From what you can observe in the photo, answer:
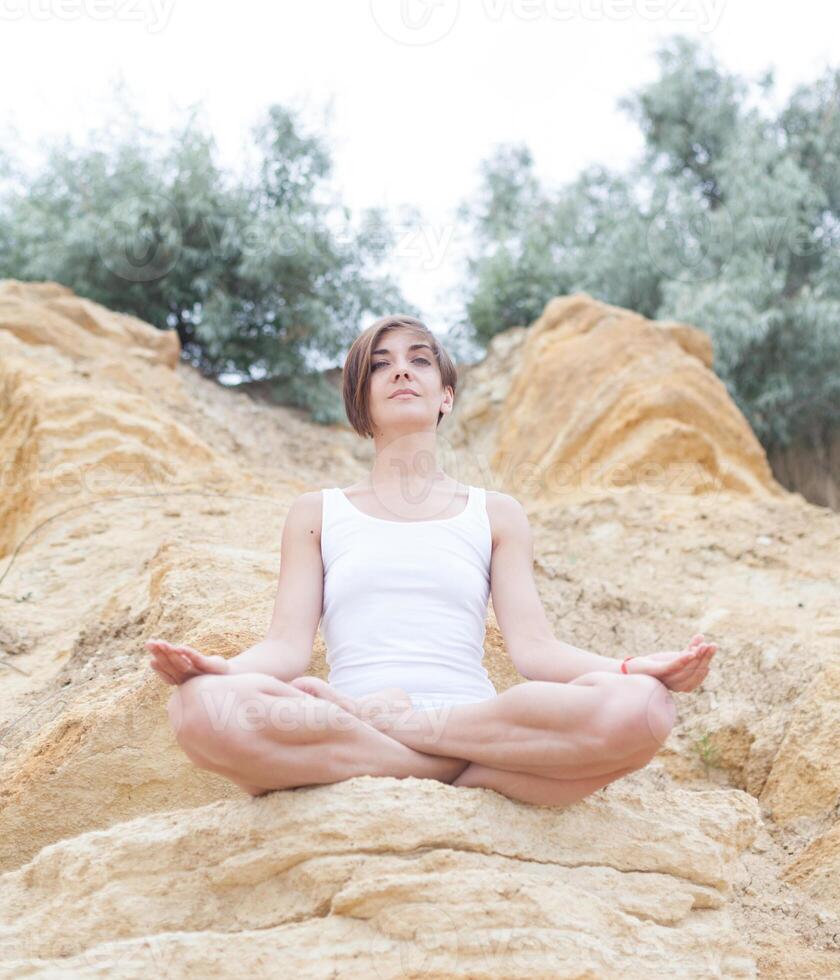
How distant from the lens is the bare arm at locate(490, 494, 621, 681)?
8.52 ft

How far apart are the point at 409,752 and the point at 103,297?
6.71 meters

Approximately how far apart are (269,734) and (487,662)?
1.23 metres

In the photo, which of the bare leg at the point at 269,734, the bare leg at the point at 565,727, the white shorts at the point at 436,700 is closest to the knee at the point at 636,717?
the bare leg at the point at 565,727

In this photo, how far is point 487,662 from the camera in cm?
339

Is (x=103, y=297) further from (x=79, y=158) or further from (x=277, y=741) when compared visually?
(x=277, y=741)

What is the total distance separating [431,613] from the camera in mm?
2705

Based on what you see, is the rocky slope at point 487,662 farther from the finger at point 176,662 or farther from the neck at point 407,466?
the neck at point 407,466

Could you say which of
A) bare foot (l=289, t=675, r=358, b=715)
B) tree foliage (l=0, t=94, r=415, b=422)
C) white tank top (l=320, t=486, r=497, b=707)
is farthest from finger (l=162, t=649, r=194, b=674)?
tree foliage (l=0, t=94, r=415, b=422)

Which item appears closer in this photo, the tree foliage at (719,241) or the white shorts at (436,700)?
the white shorts at (436,700)

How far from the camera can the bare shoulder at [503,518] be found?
2951 millimetres

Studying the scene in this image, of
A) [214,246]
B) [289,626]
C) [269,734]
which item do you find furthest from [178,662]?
[214,246]

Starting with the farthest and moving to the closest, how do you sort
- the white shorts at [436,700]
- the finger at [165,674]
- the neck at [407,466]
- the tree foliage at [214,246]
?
the tree foliage at [214,246]
the neck at [407,466]
the white shorts at [436,700]
the finger at [165,674]

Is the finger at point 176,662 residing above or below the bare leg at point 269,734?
above

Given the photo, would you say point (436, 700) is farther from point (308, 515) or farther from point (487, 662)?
point (487, 662)
